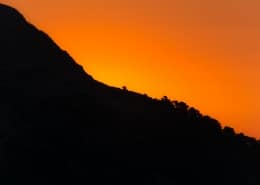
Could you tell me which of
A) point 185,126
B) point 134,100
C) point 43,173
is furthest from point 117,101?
point 43,173

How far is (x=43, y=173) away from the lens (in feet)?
341

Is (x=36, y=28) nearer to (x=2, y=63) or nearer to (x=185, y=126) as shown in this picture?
(x=2, y=63)

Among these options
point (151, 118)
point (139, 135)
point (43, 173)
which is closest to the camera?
point (43, 173)

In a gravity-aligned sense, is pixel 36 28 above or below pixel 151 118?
above

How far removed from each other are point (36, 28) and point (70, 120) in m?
50.3

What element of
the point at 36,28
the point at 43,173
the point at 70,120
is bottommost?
the point at 43,173

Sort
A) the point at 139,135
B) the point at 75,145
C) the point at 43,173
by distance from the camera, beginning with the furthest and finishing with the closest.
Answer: the point at 139,135 → the point at 75,145 → the point at 43,173

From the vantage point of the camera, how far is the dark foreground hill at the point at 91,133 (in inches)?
4218

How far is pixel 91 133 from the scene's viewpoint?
118750 mm

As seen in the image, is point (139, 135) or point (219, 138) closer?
point (139, 135)

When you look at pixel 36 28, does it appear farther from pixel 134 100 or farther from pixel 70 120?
pixel 70 120

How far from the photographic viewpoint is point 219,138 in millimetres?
142500

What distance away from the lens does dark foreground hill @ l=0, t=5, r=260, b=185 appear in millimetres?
107125

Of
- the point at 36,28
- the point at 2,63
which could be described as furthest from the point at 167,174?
the point at 36,28
